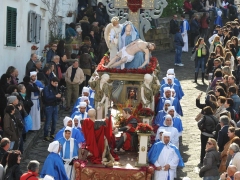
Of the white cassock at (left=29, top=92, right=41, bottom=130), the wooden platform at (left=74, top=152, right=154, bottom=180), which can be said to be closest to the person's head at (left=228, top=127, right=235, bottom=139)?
the wooden platform at (left=74, top=152, right=154, bottom=180)

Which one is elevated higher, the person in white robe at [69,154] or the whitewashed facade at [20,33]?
the whitewashed facade at [20,33]

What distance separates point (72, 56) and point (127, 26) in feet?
18.7

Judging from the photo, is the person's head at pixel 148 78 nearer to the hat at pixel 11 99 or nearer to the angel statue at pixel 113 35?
the angel statue at pixel 113 35

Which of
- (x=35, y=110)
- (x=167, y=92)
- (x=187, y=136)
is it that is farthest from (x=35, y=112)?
(x=187, y=136)

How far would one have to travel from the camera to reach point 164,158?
20.5 m

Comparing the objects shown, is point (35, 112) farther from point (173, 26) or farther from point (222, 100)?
point (173, 26)

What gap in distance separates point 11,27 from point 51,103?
3508 mm

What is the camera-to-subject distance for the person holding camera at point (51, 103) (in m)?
24.2

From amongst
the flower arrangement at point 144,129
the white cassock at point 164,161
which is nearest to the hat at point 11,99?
the flower arrangement at point 144,129

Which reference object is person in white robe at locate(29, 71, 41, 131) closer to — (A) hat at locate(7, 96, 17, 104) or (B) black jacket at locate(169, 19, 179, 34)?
(A) hat at locate(7, 96, 17, 104)

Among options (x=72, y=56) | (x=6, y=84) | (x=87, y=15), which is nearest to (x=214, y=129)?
(x=6, y=84)

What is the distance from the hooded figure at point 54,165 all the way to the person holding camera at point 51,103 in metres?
5.07

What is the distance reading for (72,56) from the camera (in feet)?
98.6

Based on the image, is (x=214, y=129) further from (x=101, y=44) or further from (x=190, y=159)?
(x=101, y=44)
